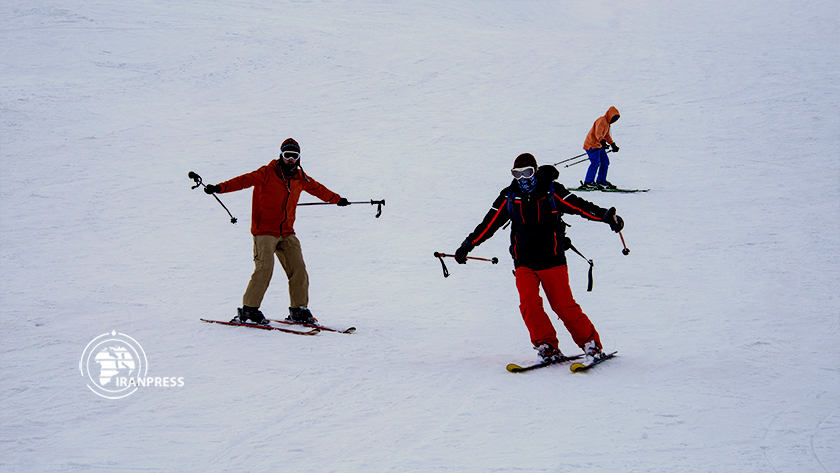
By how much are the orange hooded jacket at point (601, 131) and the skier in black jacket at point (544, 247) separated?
7.17 m

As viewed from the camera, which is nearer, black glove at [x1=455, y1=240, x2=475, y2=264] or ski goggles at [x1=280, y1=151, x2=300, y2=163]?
black glove at [x1=455, y1=240, x2=475, y2=264]

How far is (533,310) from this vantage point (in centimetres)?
520

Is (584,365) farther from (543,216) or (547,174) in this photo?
(547,174)

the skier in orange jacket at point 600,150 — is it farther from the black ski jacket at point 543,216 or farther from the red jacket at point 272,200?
the black ski jacket at point 543,216

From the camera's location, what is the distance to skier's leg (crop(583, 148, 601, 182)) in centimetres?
1198

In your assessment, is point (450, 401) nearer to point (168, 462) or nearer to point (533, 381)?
point (533, 381)

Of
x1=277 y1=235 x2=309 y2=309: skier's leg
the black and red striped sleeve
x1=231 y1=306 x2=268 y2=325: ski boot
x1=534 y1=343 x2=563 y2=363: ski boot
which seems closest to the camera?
x1=534 y1=343 x2=563 y2=363: ski boot

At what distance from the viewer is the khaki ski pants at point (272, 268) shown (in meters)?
6.39

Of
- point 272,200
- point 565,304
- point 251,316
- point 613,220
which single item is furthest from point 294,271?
point 613,220

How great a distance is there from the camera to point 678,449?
361cm

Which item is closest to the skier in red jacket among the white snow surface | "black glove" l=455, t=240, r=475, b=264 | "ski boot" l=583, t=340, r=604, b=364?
the white snow surface

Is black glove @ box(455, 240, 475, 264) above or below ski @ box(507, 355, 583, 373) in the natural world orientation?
above

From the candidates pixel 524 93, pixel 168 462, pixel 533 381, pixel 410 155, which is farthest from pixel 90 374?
pixel 524 93

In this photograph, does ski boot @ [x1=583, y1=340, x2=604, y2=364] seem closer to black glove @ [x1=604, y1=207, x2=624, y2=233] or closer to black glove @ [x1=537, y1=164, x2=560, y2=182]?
black glove @ [x1=604, y1=207, x2=624, y2=233]
